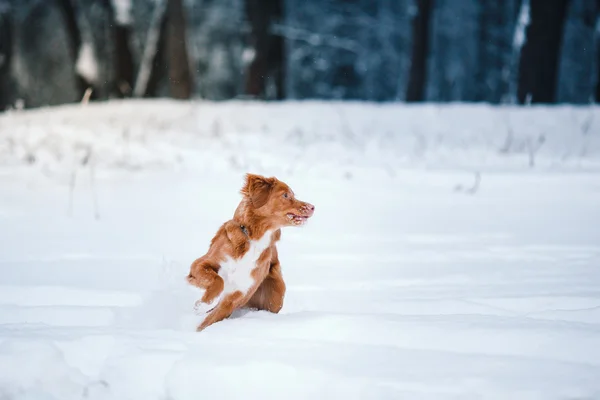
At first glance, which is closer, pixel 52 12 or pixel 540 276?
pixel 540 276

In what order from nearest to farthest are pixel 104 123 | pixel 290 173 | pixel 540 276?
pixel 540 276
pixel 290 173
pixel 104 123

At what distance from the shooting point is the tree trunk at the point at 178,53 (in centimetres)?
1438

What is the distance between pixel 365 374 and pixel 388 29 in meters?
28.4

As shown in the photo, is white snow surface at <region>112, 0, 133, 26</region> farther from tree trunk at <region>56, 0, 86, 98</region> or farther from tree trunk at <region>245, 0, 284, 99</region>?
tree trunk at <region>245, 0, 284, 99</region>

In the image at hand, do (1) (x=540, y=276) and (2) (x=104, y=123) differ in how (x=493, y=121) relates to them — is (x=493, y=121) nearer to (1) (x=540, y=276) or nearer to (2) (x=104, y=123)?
(1) (x=540, y=276)

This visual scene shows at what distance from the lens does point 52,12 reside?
31547mm

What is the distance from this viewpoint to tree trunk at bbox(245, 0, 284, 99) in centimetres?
1411

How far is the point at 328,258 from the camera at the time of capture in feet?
14.6

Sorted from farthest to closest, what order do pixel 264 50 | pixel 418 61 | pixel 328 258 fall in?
pixel 418 61 < pixel 264 50 < pixel 328 258

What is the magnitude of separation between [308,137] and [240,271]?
6291 mm

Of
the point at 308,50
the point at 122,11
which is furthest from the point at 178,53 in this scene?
the point at 308,50

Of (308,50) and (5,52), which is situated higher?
(308,50)

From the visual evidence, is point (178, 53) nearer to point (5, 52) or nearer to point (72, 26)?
point (72, 26)

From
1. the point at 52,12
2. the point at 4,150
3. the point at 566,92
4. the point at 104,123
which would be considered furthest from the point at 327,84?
the point at 4,150
